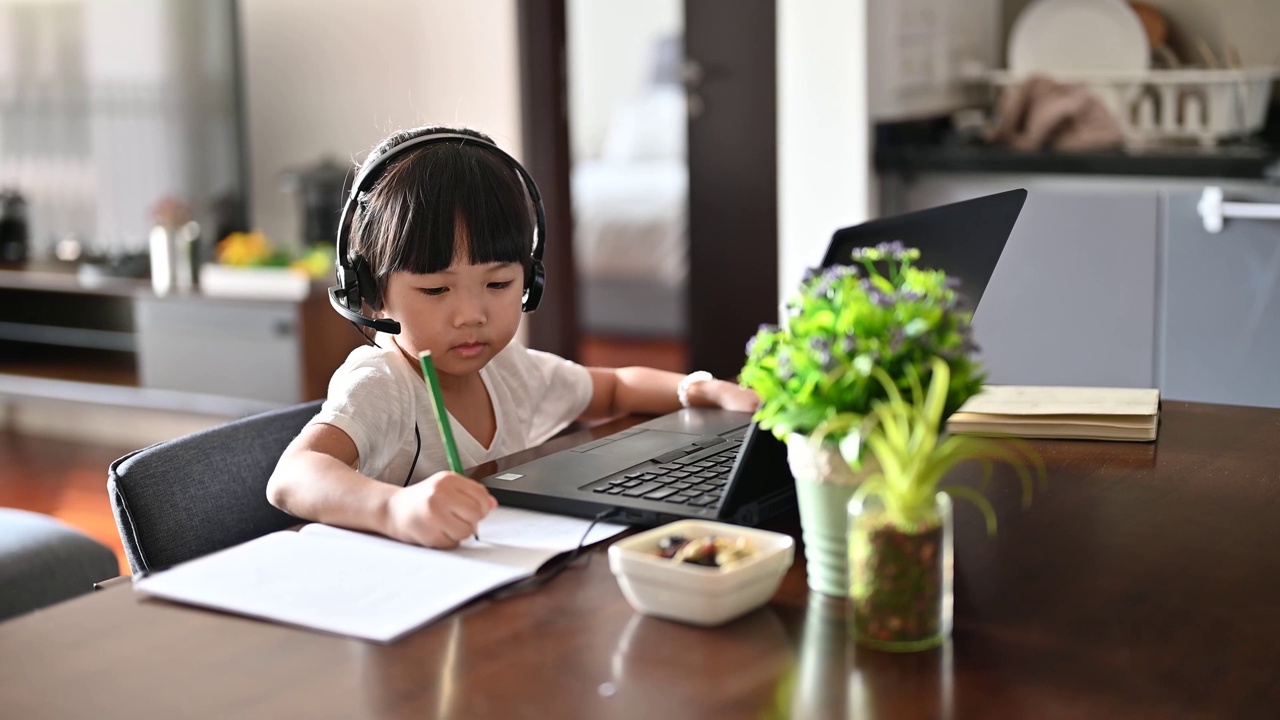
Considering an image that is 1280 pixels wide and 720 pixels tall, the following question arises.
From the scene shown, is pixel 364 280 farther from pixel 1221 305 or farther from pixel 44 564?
pixel 1221 305

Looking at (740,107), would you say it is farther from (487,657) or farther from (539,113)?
(487,657)

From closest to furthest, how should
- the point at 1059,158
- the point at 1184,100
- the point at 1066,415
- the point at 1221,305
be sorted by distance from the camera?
the point at 1066,415 → the point at 1221,305 → the point at 1059,158 → the point at 1184,100

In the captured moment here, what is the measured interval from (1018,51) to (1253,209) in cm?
97

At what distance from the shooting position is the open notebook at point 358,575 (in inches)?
35.6

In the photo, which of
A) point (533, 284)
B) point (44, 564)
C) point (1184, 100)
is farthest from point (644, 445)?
point (1184, 100)

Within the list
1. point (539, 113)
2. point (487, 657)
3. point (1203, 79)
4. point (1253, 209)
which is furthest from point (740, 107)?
point (487, 657)

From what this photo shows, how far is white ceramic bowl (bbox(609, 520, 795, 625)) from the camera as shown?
2.84ft

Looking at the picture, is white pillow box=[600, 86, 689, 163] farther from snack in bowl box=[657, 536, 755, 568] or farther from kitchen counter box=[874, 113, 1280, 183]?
snack in bowl box=[657, 536, 755, 568]

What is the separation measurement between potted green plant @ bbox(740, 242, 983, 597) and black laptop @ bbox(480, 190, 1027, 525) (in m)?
0.14

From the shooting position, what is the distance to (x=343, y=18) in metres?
4.16

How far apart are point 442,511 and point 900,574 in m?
0.36

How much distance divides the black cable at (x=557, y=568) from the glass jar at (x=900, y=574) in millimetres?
241

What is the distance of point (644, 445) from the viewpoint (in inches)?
52.6

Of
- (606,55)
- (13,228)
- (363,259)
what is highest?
(606,55)
